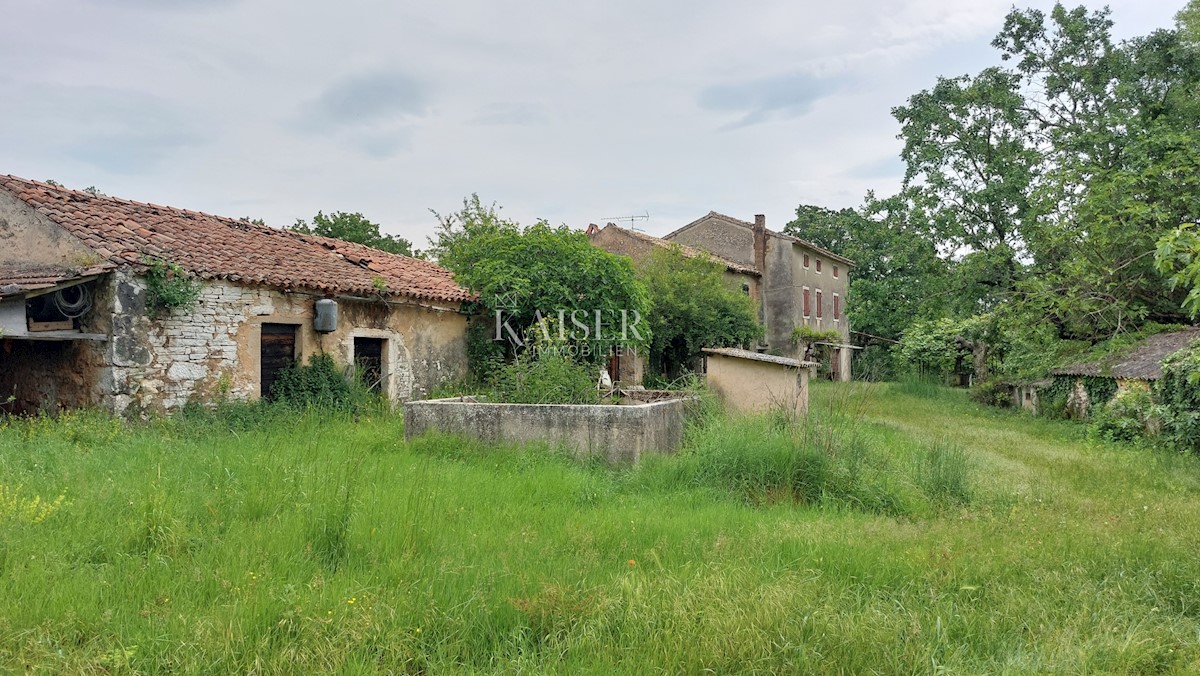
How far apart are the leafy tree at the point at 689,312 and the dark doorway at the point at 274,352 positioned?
8.97 m

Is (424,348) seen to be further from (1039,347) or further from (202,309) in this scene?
(1039,347)

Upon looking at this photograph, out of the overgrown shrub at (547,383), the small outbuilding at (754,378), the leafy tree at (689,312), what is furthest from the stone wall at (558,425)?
the leafy tree at (689,312)

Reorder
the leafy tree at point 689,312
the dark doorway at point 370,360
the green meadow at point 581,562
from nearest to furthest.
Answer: the green meadow at point 581,562 → the dark doorway at point 370,360 → the leafy tree at point 689,312

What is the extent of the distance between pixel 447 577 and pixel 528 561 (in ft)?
1.96

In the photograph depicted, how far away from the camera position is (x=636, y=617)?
12.5 feet

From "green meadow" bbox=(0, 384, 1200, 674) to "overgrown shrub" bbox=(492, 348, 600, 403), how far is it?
1331 mm

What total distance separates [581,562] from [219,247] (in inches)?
393

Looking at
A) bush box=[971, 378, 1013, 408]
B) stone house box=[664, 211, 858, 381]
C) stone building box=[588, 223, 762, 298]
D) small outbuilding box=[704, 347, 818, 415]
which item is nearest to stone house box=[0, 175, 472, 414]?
small outbuilding box=[704, 347, 818, 415]

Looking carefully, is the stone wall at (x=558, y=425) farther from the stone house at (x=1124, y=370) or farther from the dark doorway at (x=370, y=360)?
the stone house at (x=1124, y=370)

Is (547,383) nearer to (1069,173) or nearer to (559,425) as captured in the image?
(559,425)

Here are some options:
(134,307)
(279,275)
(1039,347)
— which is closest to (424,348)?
(279,275)

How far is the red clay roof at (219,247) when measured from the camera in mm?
10248

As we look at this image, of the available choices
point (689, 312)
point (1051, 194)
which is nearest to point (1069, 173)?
point (1051, 194)

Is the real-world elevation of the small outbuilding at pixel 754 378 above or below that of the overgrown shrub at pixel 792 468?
above
